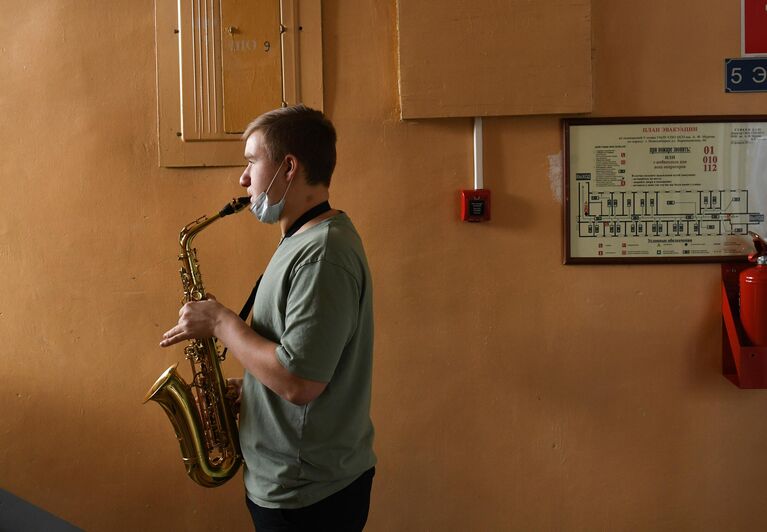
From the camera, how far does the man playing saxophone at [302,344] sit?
Answer: 4.16 ft

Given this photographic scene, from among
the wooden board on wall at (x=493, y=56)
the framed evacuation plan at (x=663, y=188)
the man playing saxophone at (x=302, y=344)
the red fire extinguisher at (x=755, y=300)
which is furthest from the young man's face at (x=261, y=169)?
the red fire extinguisher at (x=755, y=300)

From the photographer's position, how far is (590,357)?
206cm

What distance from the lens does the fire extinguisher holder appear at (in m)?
1.88

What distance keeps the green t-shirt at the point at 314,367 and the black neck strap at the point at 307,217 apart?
0.03m

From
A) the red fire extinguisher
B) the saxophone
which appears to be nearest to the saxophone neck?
the saxophone

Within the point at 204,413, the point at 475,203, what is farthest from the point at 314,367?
the point at 475,203

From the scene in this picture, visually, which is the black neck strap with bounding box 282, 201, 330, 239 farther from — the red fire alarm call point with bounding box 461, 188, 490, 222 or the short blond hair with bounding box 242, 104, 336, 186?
the red fire alarm call point with bounding box 461, 188, 490, 222

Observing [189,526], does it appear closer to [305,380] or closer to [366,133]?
[305,380]

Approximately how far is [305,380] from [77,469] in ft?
4.26

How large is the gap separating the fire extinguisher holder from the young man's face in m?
1.49

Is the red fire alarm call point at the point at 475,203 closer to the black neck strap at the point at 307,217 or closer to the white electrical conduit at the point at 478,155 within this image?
the white electrical conduit at the point at 478,155

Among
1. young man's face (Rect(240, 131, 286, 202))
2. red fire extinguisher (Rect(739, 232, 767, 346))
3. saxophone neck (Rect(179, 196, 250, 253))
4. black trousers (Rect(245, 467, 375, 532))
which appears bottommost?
black trousers (Rect(245, 467, 375, 532))

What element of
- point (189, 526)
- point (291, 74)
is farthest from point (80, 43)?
point (189, 526)

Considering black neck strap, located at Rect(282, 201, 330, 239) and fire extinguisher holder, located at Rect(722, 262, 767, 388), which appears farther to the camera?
fire extinguisher holder, located at Rect(722, 262, 767, 388)
